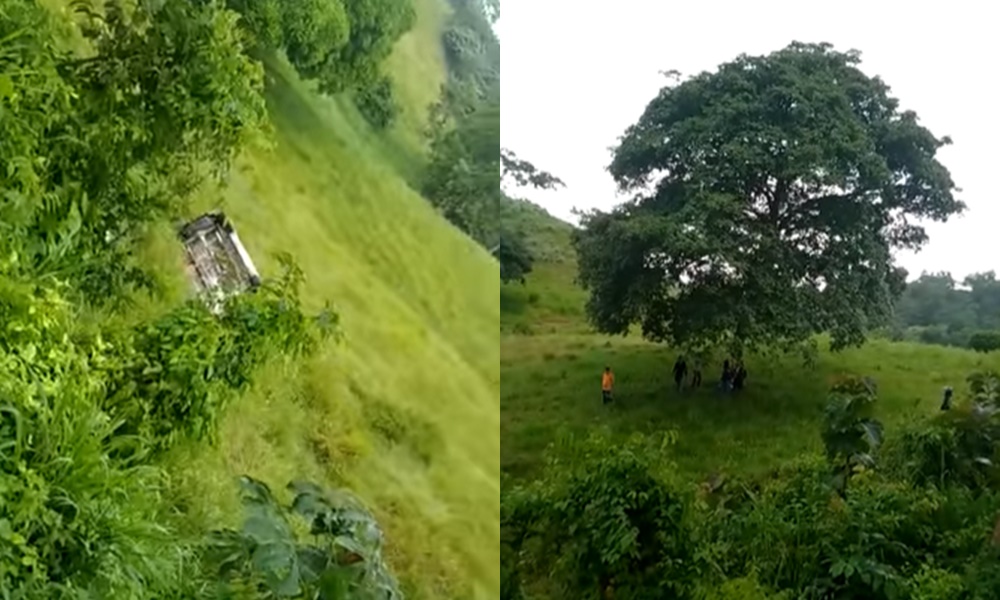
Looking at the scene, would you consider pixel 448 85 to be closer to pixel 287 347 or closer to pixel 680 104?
pixel 680 104

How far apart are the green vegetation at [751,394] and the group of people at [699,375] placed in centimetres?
2

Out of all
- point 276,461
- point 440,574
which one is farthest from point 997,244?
point 276,461

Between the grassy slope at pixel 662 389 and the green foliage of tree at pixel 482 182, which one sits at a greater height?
the green foliage of tree at pixel 482 182

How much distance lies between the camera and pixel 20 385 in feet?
3.39

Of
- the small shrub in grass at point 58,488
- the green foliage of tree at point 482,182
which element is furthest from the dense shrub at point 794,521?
the small shrub in grass at point 58,488

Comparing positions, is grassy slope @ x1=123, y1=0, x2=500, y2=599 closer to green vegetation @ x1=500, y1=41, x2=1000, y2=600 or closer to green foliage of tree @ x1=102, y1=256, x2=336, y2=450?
green vegetation @ x1=500, y1=41, x2=1000, y2=600

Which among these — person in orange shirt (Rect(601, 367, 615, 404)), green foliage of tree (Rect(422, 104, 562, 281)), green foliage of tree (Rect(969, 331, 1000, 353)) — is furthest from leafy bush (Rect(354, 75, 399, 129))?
green foliage of tree (Rect(969, 331, 1000, 353))

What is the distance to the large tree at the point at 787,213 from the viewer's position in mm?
2381

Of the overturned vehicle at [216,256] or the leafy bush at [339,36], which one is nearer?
the overturned vehicle at [216,256]

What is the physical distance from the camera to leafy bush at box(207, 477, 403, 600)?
1.25 meters

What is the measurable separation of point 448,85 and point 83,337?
1174 mm

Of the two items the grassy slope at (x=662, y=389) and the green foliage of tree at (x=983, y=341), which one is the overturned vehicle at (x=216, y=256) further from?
the green foliage of tree at (x=983, y=341)

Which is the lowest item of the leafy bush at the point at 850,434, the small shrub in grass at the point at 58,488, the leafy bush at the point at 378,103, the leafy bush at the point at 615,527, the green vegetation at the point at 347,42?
the leafy bush at the point at 615,527

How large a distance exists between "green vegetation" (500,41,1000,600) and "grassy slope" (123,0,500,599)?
124 millimetres
